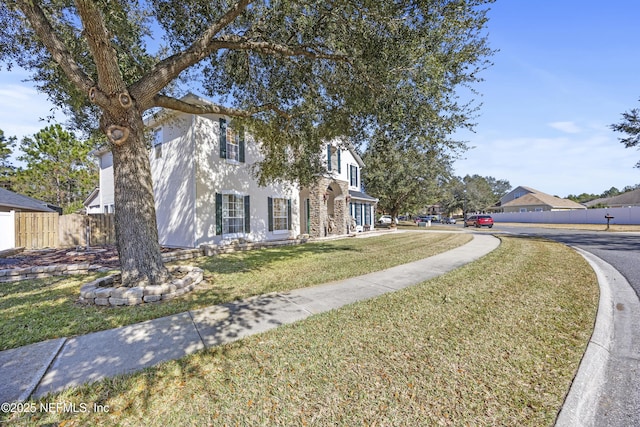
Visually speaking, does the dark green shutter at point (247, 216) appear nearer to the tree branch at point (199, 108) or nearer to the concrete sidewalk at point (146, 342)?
the tree branch at point (199, 108)

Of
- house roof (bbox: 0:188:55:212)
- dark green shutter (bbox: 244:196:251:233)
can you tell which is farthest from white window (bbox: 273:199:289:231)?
house roof (bbox: 0:188:55:212)

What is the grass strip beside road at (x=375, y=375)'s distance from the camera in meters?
2.23

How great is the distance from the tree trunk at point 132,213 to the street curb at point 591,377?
6.36 m

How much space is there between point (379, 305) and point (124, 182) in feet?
18.3

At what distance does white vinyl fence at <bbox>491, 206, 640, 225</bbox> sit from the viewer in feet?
95.1

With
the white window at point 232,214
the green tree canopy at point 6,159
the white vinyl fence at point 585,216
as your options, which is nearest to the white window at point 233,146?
the white window at point 232,214

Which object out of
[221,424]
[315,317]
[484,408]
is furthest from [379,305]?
[221,424]

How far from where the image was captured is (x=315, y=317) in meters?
4.17

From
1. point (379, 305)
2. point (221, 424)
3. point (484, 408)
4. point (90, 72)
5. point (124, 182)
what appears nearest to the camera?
point (221, 424)

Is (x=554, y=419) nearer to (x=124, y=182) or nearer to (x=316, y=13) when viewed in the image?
(x=124, y=182)

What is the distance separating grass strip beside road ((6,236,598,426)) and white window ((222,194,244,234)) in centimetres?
921

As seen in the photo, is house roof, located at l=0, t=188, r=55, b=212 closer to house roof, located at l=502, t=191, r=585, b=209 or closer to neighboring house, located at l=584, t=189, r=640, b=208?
neighboring house, located at l=584, t=189, r=640, b=208

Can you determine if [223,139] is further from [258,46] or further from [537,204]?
[537,204]

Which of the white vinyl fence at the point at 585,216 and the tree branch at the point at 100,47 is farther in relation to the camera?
the white vinyl fence at the point at 585,216
